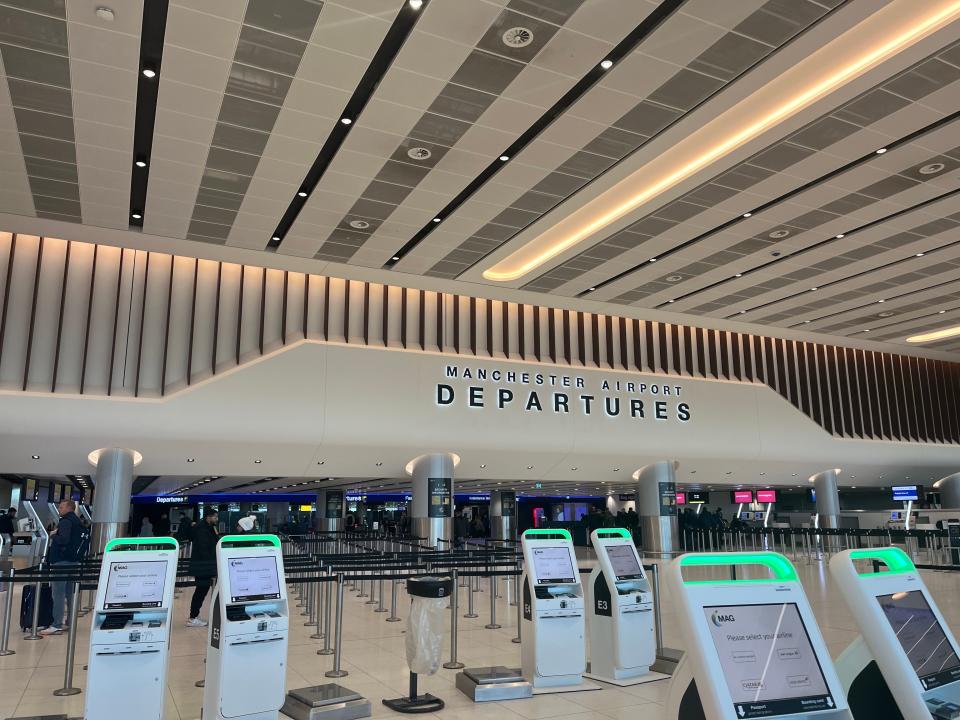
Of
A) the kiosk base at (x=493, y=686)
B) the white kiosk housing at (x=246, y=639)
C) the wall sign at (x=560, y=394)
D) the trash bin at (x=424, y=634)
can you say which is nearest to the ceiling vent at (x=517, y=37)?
the trash bin at (x=424, y=634)

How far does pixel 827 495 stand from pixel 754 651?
23592 mm

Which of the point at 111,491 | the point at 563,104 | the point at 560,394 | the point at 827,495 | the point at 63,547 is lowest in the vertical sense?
the point at 63,547

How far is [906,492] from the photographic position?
25.8 meters

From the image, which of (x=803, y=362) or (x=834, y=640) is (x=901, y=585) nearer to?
(x=834, y=640)

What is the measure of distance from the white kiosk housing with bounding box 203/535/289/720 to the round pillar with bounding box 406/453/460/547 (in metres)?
11.0

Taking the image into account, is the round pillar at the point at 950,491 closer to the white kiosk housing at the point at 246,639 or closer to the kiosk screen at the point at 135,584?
the white kiosk housing at the point at 246,639

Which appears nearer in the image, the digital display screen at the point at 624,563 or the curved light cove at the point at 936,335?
the digital display screen at the point at 624,563

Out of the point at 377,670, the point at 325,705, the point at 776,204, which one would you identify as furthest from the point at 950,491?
the point at 325,705

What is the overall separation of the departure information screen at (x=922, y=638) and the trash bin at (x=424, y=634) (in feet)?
12.9

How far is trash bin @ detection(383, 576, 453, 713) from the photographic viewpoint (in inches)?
228

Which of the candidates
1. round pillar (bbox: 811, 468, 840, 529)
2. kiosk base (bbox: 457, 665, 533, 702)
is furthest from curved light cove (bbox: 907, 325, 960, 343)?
kiosk base (bbox: 457, 665, 533, 702)

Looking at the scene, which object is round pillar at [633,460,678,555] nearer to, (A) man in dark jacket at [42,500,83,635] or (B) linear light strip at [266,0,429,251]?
(B) linear light strip at [266,0,429,251]

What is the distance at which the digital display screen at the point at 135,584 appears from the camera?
4.98m

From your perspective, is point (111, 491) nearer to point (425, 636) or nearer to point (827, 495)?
point (425, 636)
